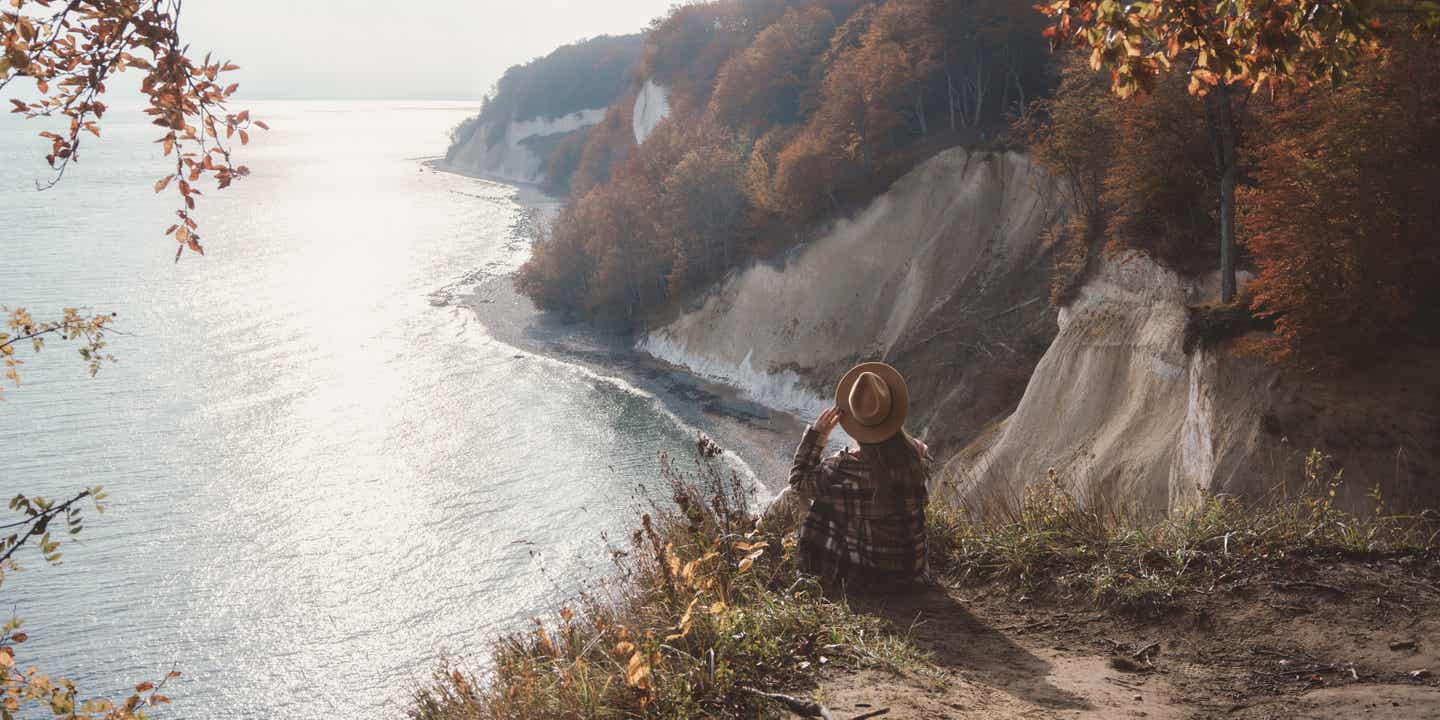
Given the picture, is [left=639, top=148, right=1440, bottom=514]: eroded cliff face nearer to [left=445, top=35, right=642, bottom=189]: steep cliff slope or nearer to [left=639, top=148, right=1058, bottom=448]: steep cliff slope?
[left=639, top=148, right=1058, bottom=448]: steep cliff slope

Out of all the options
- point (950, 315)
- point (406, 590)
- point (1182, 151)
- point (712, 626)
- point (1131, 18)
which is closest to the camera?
point (1131, 18)

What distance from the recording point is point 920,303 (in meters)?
40.7

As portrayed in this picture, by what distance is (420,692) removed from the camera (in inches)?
241

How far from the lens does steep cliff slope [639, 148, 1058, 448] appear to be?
35844 millimetres

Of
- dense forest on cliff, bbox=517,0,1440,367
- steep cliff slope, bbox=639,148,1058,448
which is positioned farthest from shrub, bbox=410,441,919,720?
steep cliff slope, bbox=639,148,1058,448

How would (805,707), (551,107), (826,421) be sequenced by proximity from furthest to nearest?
(551,107)
(826,421)
(805,707)

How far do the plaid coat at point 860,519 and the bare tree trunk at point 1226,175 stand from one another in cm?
1574

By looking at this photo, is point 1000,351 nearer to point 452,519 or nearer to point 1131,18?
point 452,519

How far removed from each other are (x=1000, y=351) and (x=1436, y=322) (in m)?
19.9

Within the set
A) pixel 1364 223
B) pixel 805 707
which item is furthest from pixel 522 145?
pixel 805 707

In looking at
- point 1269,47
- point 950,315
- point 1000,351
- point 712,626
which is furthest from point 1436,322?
point 950,315

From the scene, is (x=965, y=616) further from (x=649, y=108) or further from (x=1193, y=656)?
(x=649, y=108)

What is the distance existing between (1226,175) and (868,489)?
16.2 metres

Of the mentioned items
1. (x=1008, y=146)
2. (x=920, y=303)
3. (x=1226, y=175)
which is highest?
(x=1008, y=146)
